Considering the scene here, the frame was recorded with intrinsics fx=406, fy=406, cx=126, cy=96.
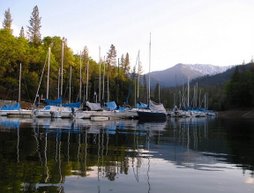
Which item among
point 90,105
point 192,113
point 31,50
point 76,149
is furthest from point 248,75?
point 76,149

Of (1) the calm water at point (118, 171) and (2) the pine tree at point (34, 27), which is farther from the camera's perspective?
(2) the pine tree at point (34, 27)

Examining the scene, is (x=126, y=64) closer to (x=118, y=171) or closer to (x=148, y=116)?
(x=148, y=116)

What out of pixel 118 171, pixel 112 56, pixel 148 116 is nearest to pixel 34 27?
pixel 112 56

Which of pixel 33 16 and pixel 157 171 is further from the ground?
pixel 33 16

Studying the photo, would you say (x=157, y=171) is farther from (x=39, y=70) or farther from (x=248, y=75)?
(x=248, y=75)

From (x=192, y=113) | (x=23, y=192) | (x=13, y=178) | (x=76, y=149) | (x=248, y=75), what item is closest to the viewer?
(x=23, y=192)

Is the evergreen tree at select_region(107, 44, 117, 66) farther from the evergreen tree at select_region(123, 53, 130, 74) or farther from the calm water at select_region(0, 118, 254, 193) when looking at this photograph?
the calm water at select_region(0, 118, 254, 193)

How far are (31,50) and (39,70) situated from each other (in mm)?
5262

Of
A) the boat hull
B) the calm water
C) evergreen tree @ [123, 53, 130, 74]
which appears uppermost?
evergreen tree @ [123, 53, 130, 74]

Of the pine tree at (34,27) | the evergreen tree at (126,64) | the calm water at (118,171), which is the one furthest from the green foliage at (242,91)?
the calm water at (118,171)

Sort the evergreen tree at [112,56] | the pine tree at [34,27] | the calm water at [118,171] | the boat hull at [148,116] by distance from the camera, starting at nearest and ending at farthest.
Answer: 1. the calm water at [118,171]
2. the boat hull at [148,116]
3. the pine tree at [34,27]
4. the evergreen tree at [112,56]

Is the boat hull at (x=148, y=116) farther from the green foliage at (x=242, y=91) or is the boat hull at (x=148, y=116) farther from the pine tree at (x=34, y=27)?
the green foliage at (x=242, y=91)

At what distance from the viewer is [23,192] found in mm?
9891

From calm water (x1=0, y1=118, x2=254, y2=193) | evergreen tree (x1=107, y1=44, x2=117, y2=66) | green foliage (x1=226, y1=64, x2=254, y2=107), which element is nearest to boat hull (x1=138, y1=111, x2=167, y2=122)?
calm water (x1=0, y1=118, x2=254, y2=193)
